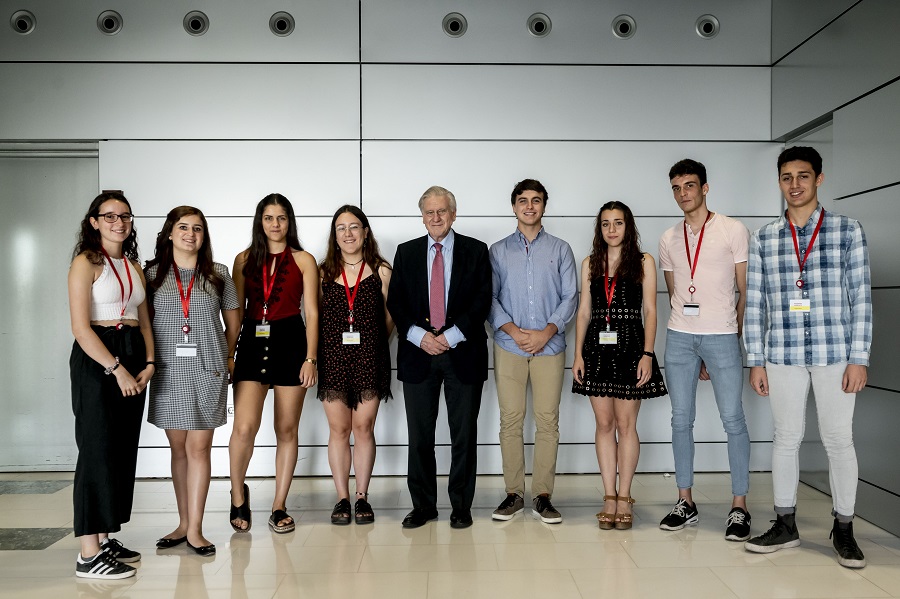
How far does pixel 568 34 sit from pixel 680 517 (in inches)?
141

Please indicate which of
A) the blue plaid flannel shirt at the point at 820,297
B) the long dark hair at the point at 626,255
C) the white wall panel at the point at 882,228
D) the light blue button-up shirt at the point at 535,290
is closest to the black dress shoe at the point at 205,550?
the light blue button-up shirt at the point at 535,290

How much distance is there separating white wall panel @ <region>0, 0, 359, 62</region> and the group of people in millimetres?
1910

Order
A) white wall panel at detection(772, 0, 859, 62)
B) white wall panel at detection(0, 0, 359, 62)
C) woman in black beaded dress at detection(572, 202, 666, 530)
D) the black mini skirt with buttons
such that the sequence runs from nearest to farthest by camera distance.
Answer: the black mini skirt with buttons < woman in black beaded dress at detection(572, 202, 666, 530) < white wall panel at detection(772, 0, 859, 62) < white wall panel at detection(0, 0, 359, 62)

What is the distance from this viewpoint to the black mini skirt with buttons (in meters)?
4.02

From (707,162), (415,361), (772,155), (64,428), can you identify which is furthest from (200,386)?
(772,155)

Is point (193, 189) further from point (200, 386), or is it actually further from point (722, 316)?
point (722, 316)

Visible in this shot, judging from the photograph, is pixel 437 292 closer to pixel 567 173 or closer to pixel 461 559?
pixel 461 559

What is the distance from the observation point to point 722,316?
406 centimetres

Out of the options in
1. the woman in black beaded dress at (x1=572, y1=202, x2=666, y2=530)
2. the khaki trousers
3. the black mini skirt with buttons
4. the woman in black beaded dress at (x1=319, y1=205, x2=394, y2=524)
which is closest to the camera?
A: the black mini skirt with buttons

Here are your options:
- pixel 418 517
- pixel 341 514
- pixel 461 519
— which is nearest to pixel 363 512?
pixel 341 514

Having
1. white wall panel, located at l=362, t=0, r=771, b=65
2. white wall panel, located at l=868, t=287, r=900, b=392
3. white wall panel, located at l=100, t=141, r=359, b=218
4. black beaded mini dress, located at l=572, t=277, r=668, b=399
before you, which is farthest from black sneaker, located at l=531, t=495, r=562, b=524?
white wall panel, located at l=362, t=0, r=771, b=65

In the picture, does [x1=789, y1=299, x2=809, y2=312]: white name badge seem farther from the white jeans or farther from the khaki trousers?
the khaki trousers

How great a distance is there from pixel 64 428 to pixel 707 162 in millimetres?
5432

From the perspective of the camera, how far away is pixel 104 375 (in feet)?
11.2
